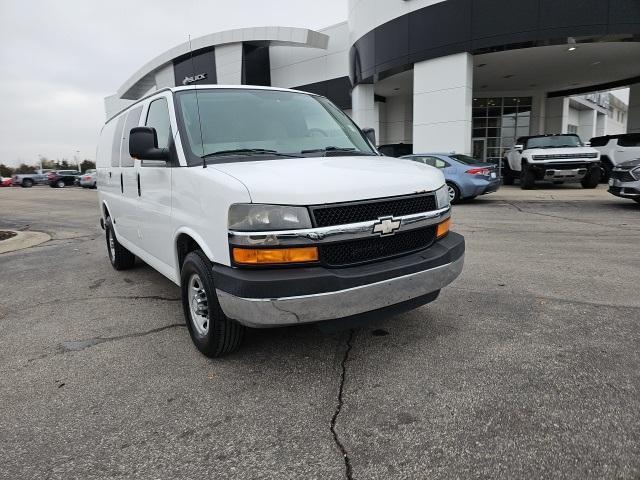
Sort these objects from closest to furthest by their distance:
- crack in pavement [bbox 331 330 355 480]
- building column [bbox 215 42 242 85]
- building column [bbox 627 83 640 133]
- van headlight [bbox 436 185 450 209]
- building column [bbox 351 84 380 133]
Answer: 1. crack in pavement [bbox 331 330 355 480]
2. van headlight [bbox 436 185 450 209]
3. building column [bbox 351 84 380 133]
4. building column [bbox 627 83 640 133]
5. building column [bbox 215 42 242 85]

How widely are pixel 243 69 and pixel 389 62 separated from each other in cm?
1347

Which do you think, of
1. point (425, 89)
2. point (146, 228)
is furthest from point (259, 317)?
point (425, 89)

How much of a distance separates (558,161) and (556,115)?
15764 mm

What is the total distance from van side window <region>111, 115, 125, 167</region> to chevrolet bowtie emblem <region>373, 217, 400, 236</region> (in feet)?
12.1

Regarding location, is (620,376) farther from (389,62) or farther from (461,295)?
(389,62)

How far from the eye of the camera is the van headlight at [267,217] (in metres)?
2.77

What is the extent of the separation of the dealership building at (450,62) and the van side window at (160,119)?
179 inches

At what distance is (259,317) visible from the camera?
2.77m

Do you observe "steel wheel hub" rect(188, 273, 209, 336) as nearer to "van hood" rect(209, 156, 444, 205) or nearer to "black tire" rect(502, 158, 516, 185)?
"van hood" rect(209, 156, 444, 205)

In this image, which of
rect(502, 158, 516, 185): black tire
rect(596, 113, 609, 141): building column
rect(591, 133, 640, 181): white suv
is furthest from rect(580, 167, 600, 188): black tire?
rect(596, 113, 609, 141): building column

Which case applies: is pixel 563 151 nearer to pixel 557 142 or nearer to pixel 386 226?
pixel 557 142

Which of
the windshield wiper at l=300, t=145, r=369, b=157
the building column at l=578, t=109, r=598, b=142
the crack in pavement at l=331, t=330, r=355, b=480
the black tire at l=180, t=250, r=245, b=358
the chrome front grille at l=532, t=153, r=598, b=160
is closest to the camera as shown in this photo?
the crack in pavement at l=331, t=330, r=355, b=480

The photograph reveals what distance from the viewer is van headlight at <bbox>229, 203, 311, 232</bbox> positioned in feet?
9.09

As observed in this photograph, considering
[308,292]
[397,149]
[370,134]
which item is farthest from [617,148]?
[308,292]
